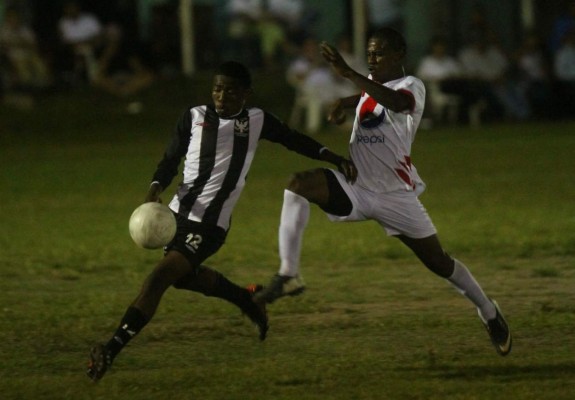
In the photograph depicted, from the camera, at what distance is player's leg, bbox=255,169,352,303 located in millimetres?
8250

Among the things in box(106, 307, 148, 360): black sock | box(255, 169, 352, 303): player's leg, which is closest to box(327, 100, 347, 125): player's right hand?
box(255, 169, 352, 303): player's leg

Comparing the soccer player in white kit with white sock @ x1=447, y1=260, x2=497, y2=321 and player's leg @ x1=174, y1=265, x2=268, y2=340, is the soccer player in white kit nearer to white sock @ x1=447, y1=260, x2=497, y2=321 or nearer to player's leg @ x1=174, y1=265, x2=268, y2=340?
white sock @ x1=447, y1=260, x2=497, y2=321

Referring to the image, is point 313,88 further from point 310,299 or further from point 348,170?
point 348,170

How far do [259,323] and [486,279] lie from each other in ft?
10.6

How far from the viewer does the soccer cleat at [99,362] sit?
7.38 metres

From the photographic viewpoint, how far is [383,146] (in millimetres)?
8297

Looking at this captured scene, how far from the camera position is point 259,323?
Result: 8.73 metres

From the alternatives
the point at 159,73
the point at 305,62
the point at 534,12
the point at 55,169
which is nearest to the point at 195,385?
the point at 55,169

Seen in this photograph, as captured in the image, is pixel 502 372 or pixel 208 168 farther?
pixel 208 168

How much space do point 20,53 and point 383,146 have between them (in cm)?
1938

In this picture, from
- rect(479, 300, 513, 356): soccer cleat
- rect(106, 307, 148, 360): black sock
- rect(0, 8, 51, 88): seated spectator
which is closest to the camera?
rect(106, 307, 148, 360): black sock

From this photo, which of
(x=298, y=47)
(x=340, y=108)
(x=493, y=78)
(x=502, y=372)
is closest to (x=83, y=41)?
(x=298, y=47)

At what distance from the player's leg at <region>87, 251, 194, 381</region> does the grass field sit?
6.3 inches

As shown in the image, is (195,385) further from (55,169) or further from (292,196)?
(55,169)
